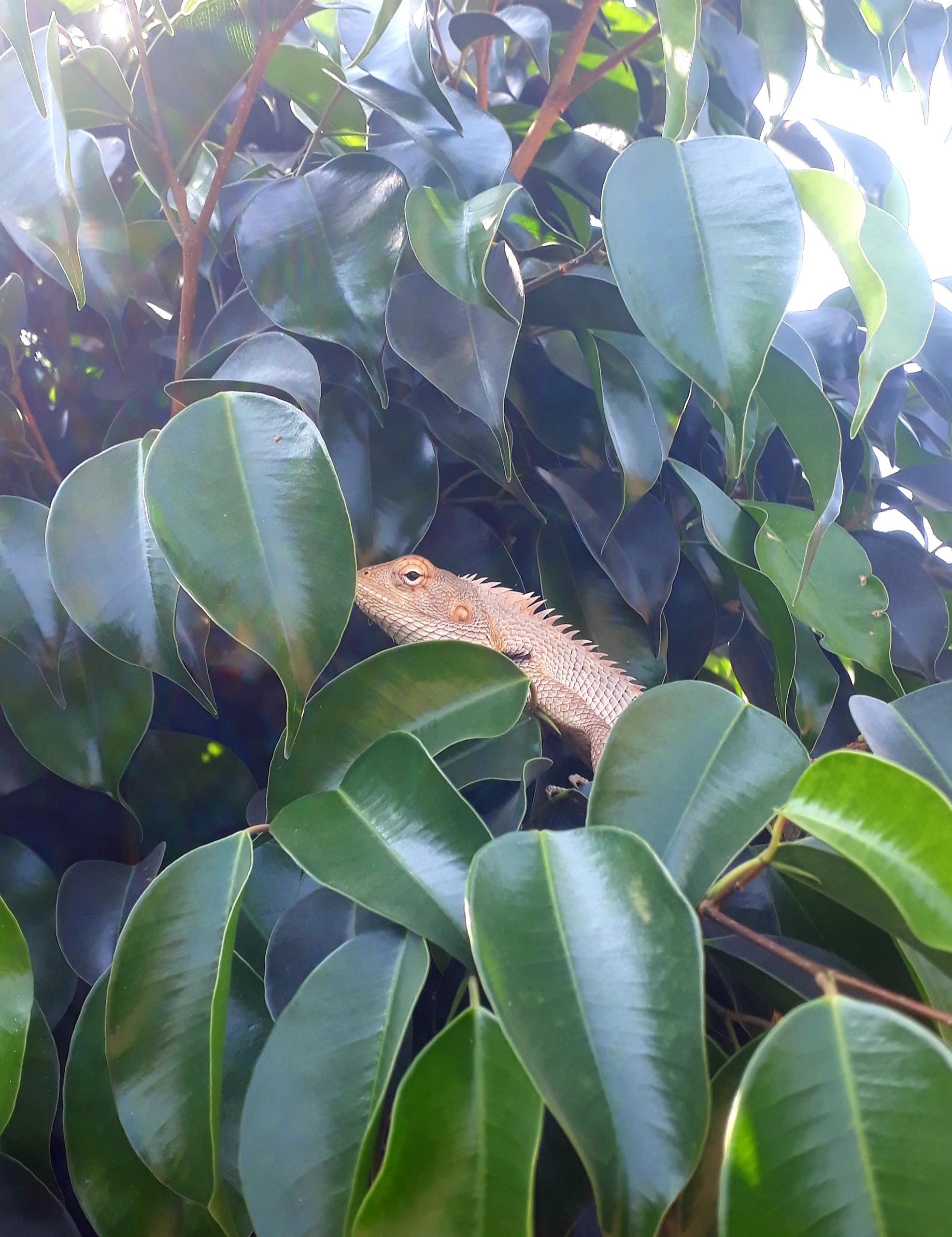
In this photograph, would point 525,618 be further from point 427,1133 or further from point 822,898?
point 427,1133

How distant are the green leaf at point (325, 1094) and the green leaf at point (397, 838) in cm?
2

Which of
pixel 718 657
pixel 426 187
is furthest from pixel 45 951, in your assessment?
pixel 718 657

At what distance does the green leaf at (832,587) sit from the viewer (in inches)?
22.5

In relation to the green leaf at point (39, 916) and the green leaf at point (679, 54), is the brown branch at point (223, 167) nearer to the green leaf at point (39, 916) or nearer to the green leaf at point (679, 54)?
the green leaf at point (679, 54)

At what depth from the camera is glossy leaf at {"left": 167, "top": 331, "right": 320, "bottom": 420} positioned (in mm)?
469

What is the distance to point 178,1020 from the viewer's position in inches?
13.5

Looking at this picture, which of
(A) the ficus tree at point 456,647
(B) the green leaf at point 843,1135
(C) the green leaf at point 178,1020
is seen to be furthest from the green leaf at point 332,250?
(B) the green leaf at point 843,1135

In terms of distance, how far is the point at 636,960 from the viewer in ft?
0.97

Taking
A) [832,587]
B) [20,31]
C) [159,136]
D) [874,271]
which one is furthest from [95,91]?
[832,587]

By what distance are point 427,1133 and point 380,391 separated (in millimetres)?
404

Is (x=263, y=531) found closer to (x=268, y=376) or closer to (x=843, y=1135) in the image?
(x=268, y=376)

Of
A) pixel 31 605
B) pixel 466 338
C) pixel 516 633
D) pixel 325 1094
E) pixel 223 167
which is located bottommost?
pixel 516 633

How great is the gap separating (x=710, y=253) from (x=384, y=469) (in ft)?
0.90

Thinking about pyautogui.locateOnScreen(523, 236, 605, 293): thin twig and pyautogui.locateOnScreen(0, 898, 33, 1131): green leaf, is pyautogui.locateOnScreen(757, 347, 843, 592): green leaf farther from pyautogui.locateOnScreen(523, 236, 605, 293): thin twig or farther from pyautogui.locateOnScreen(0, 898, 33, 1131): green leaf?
pyautogui.locateOnScreen(0, 898, 33, 1131): green leaf
